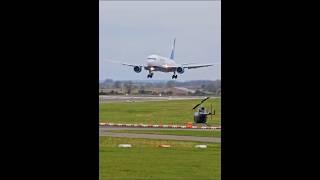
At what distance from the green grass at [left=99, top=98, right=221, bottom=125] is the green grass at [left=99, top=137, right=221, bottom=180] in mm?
3454

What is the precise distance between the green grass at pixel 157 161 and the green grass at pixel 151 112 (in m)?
3.45

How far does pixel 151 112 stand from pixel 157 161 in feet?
25.7

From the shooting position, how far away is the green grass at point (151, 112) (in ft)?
48.7

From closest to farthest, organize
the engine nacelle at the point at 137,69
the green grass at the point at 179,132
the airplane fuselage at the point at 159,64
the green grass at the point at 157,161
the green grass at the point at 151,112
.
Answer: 1. the green grass at the point at 157,161
2. the green grass at the point at 179,132
3. the engine nacelle at the point at 137,69
4. the green grass at the point at 151,112
5. the airplane fuselage at the point at 159,64

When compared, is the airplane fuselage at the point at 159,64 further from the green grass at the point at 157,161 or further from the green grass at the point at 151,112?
the green grass at the point at 157,161

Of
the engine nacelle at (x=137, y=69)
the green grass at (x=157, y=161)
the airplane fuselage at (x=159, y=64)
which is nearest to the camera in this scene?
the green grass at (x=157, y=161)

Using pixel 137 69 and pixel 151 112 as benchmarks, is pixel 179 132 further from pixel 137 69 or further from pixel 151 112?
pixel 151 112

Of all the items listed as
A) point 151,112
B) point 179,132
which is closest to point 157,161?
point 179,132

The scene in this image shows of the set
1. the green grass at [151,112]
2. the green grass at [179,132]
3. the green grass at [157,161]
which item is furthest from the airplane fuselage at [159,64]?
the green grass at [157,161]

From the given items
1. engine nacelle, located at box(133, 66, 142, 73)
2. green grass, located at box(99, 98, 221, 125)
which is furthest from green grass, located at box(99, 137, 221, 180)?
engine nacelle, located at box(133, 66, 142, 73)

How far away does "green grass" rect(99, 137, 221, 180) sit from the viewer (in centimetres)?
699
